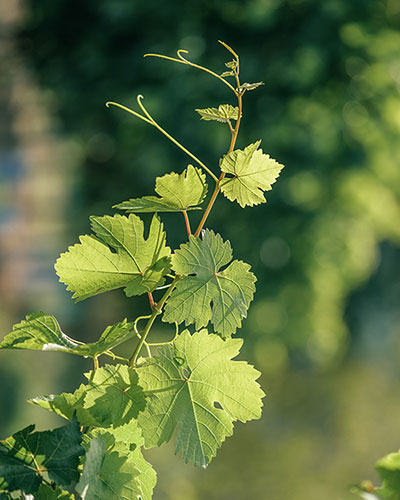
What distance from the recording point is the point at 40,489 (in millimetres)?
266

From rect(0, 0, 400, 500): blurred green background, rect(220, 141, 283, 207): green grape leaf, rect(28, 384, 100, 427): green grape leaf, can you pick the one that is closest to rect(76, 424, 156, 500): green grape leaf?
rect(28, 384, 100, 427): green grape leaf

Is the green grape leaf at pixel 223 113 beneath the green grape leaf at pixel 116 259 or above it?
above

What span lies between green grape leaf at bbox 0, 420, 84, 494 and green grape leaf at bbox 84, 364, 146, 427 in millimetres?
13

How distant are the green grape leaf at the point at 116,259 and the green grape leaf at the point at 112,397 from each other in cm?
4

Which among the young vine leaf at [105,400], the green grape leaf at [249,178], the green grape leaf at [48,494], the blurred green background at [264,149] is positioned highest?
the green grape leaf at [249,178]

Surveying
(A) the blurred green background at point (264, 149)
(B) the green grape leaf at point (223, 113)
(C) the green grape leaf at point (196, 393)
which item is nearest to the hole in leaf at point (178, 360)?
(C) the green grape leaf at point (196, 393)

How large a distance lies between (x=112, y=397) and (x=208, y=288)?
0.22ft

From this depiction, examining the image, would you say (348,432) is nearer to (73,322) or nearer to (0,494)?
(73,322)

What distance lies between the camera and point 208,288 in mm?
292

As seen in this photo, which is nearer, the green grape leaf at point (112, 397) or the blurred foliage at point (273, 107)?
the green grape leaf at point (112, 397)

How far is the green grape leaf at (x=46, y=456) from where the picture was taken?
0.27 m

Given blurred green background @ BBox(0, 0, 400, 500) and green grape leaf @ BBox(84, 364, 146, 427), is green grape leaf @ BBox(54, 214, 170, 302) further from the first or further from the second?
blurred green background @ BBox(0, 0, 400, 500)

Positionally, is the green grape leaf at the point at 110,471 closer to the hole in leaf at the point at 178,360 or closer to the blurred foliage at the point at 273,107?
the hole in leaf at the point at 178,360

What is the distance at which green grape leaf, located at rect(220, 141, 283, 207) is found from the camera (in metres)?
0.30
